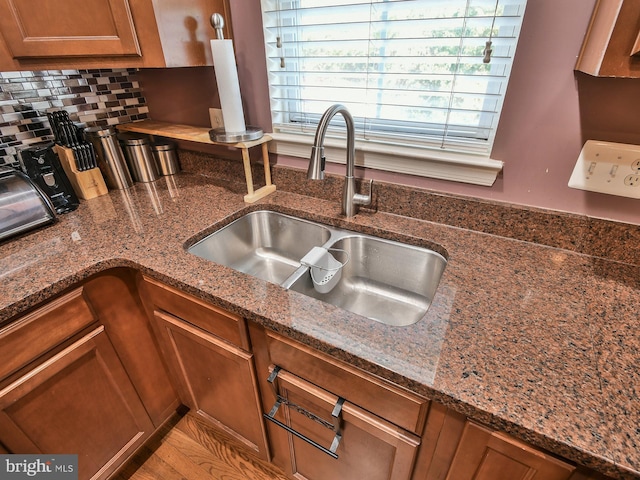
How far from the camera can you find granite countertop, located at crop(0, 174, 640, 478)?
501 millimetres

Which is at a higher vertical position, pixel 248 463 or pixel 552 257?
pixel 552 257

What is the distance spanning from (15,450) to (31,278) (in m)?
0.48

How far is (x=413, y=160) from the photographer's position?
→ 1.00 metres

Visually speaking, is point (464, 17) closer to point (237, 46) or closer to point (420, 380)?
point (237, 46)

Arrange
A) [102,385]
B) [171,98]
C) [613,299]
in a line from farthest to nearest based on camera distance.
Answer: [171,98] < [102,385] < [613,299]

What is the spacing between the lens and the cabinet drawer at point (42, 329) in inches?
30.7

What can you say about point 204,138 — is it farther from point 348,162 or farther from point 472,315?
point 472,315

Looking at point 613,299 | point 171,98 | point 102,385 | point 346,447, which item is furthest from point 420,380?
point 171,98

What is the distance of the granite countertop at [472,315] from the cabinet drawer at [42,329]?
0.05 metres

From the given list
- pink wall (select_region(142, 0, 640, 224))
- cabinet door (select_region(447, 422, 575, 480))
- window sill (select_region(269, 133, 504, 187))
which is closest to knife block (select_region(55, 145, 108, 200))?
window sill (select_region(269, 133, 504, 187))

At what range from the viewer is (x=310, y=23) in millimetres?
1021

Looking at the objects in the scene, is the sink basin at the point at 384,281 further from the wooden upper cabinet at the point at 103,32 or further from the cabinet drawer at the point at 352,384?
the wooden upper cabinet at the point at 103,32

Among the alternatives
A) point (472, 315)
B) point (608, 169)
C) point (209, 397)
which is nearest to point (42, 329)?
point (209, 397)

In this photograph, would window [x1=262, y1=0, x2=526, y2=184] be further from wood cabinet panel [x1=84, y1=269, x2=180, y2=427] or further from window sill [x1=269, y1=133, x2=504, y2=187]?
wood cabinet panel [x1=84, y1=269, x2=180, y2=427]
